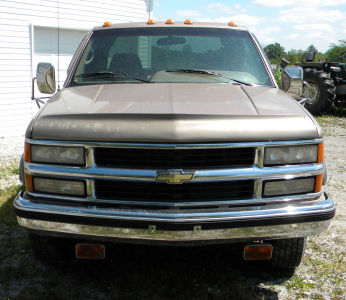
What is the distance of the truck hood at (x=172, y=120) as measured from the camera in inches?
92.8

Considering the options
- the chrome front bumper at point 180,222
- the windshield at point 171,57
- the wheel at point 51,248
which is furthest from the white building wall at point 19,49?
the chrome front bumper at point 180,222

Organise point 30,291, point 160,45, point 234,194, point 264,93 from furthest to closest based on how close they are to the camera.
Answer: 1. point 160,45
2. point 264,93
3. point 30,291
4. point 234,194

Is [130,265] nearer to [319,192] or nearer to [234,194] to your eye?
[234,194]

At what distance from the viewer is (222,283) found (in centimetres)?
306

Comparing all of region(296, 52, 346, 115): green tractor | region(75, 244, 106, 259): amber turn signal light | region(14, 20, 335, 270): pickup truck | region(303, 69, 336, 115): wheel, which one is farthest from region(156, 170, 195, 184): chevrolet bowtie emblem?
region(303, 69, 336, 115): wheel

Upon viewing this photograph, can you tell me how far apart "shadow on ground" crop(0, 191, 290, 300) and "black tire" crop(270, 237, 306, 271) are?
0.52ft

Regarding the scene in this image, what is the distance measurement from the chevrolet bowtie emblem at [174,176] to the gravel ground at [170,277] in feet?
3.24

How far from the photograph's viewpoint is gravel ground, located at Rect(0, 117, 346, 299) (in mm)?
2916

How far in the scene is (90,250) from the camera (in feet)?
8.71

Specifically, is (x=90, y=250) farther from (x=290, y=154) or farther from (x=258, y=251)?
(x=290, y=154)

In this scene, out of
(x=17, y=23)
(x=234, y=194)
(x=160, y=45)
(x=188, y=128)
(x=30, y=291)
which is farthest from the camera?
(x=17, y=23)

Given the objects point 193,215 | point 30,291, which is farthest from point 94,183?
point 30,291

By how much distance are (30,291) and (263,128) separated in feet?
6.49

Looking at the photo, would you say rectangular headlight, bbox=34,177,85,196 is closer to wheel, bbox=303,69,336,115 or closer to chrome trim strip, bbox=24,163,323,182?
chrome trim strip, bbox=24,163,323,182
